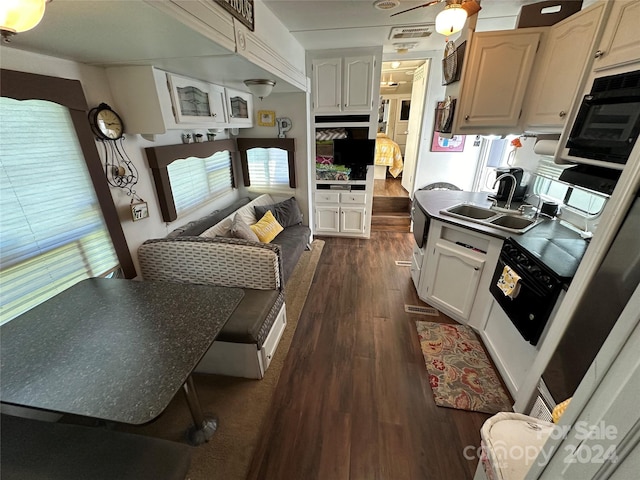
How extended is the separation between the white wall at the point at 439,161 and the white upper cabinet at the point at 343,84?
1.05m

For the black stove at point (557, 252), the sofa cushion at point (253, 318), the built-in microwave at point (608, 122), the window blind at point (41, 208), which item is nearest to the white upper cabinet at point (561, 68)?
the built-in microwave at point (608, 122)

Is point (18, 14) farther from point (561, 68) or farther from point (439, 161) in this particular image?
point (439, 161)

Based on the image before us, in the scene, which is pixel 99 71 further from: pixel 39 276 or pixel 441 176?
pixel 441 176

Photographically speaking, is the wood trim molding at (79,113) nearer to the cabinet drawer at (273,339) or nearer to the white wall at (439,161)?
the cabinet drawer at (273,339)

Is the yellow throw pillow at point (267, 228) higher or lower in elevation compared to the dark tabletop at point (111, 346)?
lower

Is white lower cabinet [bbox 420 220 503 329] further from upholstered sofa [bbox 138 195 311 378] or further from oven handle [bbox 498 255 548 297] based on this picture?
upholstered sofa [bbox 138 195 311 378]

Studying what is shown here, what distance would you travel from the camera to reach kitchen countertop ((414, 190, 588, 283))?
1.42m

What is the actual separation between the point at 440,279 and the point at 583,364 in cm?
132

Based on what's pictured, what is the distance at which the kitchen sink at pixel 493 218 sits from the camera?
78.9 inches

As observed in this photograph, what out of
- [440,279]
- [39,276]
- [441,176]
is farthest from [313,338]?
[441,176]

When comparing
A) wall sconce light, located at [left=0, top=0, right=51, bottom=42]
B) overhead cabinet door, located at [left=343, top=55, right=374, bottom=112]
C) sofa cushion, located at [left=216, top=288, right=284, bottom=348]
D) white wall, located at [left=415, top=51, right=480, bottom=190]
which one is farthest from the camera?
white wall, located at [left=415, top=51, right=480, bottom=190]

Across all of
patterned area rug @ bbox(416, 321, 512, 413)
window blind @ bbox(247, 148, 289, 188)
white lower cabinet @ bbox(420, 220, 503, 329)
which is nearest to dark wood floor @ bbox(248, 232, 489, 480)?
patterned area rug @ bbox(416, 321, 512, 413)

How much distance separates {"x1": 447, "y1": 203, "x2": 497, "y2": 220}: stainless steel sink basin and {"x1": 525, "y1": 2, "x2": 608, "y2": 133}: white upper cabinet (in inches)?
28.5

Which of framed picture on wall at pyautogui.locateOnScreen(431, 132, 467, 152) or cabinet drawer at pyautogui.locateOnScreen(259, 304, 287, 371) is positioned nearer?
cabinet drawer at pyautogui.locateOnScreen(259, 304, 287, 371)
